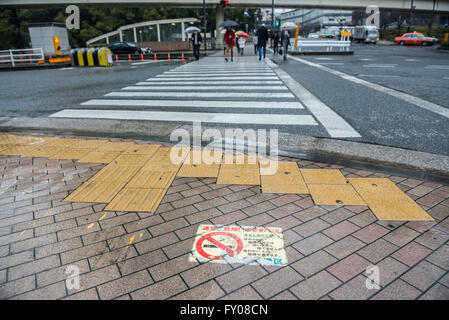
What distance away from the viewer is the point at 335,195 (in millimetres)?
3240

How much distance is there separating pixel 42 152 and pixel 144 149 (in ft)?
4.97

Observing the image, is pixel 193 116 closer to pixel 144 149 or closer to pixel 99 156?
pixel 144 149

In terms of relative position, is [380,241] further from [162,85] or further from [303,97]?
[162,85]

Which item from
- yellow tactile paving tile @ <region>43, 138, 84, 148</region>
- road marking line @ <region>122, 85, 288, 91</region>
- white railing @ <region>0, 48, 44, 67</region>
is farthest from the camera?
white railing @ <region>0, 48, 44, 67</region>

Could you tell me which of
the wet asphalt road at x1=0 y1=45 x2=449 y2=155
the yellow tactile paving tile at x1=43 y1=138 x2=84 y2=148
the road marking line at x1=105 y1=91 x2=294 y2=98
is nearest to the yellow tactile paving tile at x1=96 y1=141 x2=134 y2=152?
the yellow tactile paving tile at x1=43 y1=138 x2=84 y2=148

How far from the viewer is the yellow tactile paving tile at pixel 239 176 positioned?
357 cm

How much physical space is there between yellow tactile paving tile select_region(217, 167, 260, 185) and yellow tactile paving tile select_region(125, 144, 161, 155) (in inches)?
48.2

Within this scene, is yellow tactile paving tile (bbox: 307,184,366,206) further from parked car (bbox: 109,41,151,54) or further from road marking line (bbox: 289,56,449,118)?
parked car (bbox: 109,41,151,54)

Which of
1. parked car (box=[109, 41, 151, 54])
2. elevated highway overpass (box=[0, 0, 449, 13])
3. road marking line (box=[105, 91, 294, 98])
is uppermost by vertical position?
elevated highway overpass (box=[0, 0, 449, 13])

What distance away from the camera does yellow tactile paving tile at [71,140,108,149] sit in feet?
15.7

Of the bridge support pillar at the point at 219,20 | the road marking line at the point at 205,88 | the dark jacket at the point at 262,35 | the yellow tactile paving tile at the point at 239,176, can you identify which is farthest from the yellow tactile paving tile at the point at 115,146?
the bridge support pillar at the point at 219,20

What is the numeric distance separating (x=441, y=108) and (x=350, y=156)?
152 inches

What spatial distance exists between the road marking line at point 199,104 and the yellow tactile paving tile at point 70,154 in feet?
10.4

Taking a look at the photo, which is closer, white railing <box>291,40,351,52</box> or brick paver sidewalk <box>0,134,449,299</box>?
brick paver sidewalk <box>0,134,449,299</box>
